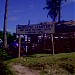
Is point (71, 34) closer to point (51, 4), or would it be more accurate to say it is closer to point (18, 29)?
point (18, 29)

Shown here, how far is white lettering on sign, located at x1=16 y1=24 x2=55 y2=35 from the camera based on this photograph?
16.5 m

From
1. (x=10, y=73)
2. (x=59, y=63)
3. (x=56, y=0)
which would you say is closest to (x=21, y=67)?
(x=10, y=73)

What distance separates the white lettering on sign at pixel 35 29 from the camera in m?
16.5

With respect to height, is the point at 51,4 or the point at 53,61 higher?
the point at 51,4

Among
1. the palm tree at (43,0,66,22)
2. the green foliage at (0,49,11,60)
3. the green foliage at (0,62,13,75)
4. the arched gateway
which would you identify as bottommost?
the green foliage at (0,62,13,75)

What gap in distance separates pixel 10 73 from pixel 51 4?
47.8 meters

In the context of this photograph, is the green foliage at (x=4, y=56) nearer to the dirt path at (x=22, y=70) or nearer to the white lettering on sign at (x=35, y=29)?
the white lettering on sign at (x=35, y=29)

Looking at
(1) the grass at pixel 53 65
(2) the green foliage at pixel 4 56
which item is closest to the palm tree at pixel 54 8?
(2) the green foliage at pixel 4 56

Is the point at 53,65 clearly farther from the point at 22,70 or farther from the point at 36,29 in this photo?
the point at 36,29

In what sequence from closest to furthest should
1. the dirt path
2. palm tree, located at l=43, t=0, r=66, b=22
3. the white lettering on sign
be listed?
the dirt path → the white lettering on sign → palm tree, located at l=43, t=0, r=66, b=22

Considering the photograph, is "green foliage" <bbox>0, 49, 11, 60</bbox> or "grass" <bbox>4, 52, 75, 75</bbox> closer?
"grass" <bbox>4, 52, 75, 75</bbox>

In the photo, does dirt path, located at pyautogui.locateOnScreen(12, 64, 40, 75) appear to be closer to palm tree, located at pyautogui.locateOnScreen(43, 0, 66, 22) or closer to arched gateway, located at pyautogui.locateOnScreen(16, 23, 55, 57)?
arched gateway, located at pyautogui.locateOnScreen(16, 23, 55, 57)

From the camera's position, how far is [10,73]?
1223 centimetres

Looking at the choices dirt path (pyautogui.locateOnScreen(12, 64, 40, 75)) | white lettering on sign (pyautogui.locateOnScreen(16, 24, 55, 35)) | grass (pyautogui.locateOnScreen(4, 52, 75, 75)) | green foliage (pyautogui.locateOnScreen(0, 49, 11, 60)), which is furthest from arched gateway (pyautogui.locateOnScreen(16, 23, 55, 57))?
dirt path (pyautogui.locateOnScreen(12, 64, 40, 75))
